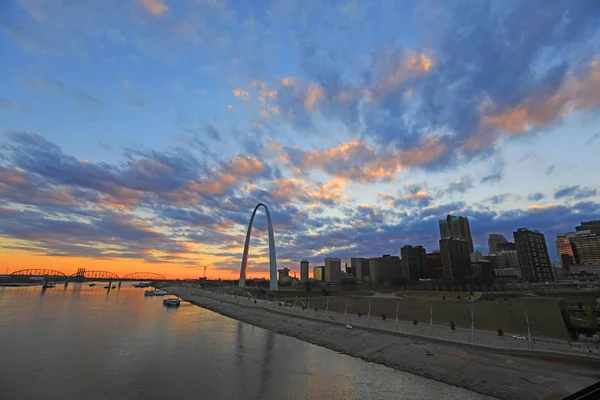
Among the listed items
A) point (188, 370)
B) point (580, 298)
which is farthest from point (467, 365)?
point (580, 298)

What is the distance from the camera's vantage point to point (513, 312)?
1628 inches

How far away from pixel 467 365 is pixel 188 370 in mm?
27254

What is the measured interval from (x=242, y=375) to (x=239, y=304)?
69583 mm

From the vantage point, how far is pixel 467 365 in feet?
99.2

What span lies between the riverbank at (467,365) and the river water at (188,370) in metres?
1.74

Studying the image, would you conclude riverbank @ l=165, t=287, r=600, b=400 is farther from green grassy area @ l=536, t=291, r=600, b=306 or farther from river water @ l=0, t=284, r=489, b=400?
green grassy area @ l=536, t=291, r=600, b=306

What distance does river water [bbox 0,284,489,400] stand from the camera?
25906mm

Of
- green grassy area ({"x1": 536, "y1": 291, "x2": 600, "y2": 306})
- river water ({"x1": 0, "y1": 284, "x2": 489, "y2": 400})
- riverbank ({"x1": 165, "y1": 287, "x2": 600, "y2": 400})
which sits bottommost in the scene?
river water ({"x1": 0, "y1": 284, "x2": 489, "y2": 400})

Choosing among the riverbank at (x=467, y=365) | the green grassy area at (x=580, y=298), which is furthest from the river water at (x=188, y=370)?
the green grassy area at (x=580, y=298)

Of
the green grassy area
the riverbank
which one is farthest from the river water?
the green grassy area

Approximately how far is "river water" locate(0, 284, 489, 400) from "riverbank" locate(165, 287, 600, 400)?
1.74 meters

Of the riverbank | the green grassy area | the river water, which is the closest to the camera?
the riverbank

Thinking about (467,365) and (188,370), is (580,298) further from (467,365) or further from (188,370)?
(188,370)

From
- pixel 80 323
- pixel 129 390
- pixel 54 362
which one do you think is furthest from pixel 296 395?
pixel 80 323
